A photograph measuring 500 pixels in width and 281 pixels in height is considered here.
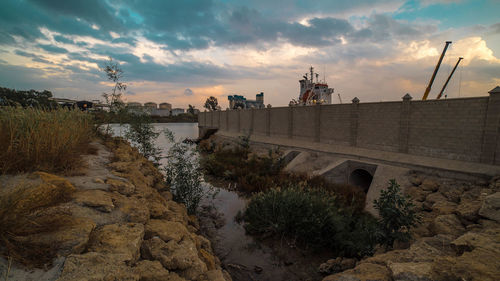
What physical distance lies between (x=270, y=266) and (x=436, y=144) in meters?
9.17

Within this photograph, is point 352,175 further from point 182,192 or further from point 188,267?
point 188,267

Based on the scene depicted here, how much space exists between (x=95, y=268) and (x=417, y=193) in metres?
10.3

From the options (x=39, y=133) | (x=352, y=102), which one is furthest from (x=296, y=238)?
(x=352, y=102)

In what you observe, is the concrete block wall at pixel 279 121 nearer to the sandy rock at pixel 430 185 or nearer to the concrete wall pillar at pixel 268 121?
the concrete wall pillar at pixel 268 121

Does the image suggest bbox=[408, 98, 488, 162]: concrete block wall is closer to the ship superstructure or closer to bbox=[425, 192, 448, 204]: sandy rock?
bbox=[425, 192, 448, 204]: sandy rock

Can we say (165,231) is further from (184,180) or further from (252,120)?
(252,120)

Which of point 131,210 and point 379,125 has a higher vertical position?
point 379,125

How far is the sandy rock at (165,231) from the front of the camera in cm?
332

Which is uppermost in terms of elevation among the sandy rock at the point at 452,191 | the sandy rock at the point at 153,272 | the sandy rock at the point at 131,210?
the sandy rock at the point at 131,210

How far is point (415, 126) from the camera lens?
10773mm

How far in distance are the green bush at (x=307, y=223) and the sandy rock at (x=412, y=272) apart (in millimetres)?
2564

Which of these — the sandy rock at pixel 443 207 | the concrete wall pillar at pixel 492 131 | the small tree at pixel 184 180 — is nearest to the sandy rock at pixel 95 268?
the small tree at pixel 184 180

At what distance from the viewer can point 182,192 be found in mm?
8094

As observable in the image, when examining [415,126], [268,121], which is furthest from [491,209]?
[268,121]
